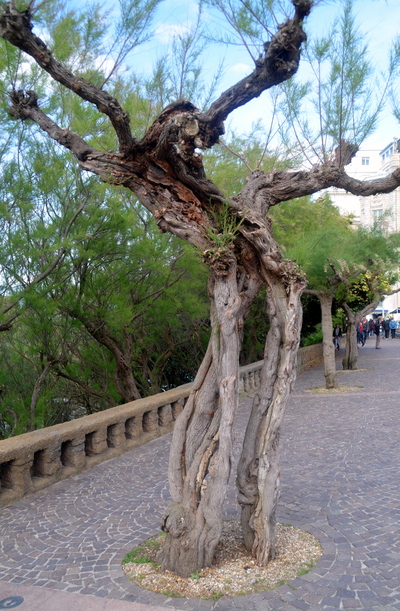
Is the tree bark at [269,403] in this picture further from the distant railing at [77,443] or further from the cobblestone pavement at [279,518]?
the distant railing at [77,443]

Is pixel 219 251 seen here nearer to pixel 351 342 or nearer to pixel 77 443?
pixel 77 443

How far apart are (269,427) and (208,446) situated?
51 cm

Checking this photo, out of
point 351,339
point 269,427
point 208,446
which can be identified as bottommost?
point 208,446

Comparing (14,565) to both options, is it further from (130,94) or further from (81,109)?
(130,94)

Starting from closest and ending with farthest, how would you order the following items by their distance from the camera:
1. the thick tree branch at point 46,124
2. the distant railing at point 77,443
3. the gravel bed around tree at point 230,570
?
the gravel bed around tree at point 230,570, the thick tree branch at point 46,124, the distant railing at point 77,443

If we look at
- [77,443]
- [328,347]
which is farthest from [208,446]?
[328,347]

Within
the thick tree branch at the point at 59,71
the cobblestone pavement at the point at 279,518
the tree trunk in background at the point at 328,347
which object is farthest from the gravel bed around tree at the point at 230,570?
the tree trunk in background at the point at 328,347

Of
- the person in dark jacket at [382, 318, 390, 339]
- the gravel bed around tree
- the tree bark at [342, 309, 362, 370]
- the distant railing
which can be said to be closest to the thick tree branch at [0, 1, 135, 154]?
the gravel bed around tree

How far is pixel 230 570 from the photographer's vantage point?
12.6 feet

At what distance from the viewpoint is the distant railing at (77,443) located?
5656 millimetres

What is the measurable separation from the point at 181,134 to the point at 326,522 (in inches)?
142

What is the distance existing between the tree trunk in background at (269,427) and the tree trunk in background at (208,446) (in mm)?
287

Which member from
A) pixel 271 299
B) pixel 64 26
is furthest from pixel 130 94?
pixel 271 299

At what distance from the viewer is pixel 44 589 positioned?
3.61m
